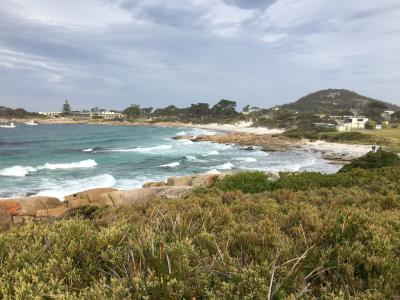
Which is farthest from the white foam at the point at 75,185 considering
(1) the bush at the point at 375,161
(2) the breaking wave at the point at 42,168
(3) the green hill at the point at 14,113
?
(3) the green hill at the point at 14,113

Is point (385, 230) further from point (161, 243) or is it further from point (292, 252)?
point (161, 243)

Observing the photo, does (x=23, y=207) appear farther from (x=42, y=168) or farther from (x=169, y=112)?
(x=169, y=112)

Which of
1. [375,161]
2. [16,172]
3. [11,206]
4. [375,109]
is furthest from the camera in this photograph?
[375,109]

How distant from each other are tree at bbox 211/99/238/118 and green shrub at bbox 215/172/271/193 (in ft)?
494

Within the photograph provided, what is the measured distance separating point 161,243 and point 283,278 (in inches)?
58.7

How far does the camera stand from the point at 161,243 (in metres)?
3.89

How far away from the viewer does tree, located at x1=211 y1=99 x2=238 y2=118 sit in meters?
164

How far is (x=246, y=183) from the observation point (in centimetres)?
1349

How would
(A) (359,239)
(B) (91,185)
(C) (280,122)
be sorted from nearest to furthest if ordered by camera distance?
1. (A) (359,239)
2. (B) (91,185)
3. (C) (280,122)

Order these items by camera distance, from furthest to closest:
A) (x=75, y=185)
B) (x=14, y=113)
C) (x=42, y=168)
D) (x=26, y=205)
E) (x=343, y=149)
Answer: (x=14, y=113) < (x=343, y=149) < (x=42, y=168) < (x=75, y=185) < (x=26, y=205)

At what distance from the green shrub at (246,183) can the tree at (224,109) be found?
151m

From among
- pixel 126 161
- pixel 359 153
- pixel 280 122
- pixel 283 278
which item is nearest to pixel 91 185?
pixel 126 161

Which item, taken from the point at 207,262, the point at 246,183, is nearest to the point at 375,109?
the point at 246,183

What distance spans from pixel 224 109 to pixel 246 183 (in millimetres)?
154090
